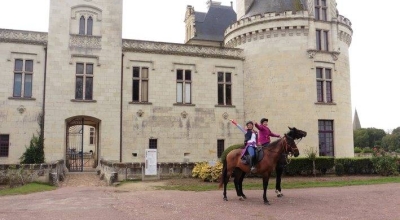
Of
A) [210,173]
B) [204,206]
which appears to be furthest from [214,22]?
[204,206]

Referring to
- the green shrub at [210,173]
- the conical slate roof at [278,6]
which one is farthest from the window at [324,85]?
the green shrub at [210,173]

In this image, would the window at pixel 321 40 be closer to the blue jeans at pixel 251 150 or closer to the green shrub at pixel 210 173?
the green shrub at pixel 210 173

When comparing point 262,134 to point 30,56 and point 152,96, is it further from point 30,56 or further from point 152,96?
point 30,56

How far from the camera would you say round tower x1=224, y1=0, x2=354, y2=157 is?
2439cm

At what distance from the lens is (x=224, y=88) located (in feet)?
83.6

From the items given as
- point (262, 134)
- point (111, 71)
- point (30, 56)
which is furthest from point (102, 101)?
point (262, 134)

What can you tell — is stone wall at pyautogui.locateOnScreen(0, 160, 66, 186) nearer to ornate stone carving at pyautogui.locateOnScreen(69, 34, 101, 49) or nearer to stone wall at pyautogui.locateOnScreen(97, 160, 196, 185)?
stone wall at pyautogui.locateOnScreen(97, 160, 196, 185)

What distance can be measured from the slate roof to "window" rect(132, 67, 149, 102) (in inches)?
400

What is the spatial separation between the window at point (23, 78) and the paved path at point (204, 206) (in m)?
10.6

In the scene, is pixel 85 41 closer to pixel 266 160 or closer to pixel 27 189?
pixel 27 189

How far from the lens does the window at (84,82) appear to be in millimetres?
22391

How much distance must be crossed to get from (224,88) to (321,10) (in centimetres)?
897

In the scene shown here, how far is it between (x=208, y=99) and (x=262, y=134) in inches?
522

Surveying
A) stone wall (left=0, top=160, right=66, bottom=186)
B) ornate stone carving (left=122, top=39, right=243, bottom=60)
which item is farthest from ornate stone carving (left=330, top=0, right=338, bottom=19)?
stone wall (left=0, top=160, right=66, bottom=186)
